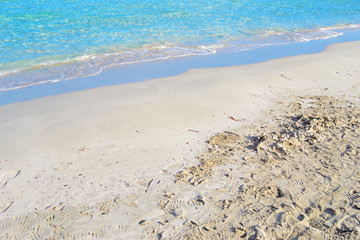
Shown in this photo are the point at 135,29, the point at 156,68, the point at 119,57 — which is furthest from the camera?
the point at 135,29

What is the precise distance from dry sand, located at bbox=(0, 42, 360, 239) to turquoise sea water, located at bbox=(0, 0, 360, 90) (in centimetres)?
281

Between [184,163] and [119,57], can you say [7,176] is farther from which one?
[119,57]

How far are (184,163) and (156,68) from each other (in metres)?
4.85

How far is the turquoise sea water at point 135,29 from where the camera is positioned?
9.55 m

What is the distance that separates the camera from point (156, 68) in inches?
356

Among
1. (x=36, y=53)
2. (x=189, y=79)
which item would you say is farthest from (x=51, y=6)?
(x=189, y=79)

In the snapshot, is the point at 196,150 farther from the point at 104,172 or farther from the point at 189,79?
the point at 189,79

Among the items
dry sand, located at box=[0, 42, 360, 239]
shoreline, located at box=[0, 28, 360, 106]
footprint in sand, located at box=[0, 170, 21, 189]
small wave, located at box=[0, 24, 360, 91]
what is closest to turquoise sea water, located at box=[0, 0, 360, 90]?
small wave, located at box=[0, 24, 360, 91]

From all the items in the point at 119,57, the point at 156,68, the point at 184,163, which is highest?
the point at 184,163

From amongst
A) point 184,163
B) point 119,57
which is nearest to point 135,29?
point 119,57

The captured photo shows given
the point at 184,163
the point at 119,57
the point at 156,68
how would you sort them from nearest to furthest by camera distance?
the point at 184,163 → the point at 156,68 → the point at 119,57

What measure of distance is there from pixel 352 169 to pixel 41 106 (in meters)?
5.31

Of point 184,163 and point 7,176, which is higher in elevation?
point 184,163

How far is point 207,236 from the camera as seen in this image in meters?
3.36
